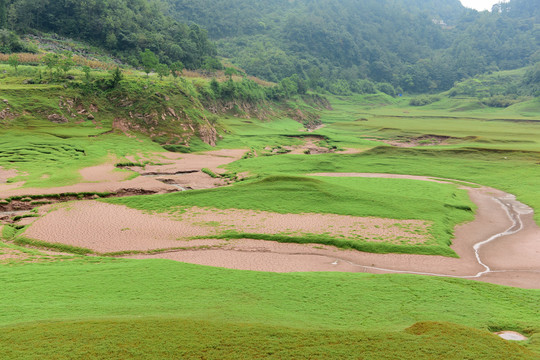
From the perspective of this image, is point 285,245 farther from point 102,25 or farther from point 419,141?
point 102,25

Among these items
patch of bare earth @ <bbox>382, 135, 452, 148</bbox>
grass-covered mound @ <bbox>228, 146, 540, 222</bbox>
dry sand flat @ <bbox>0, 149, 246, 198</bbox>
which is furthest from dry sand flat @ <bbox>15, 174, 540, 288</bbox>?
patch of bare earth @ <bbox>382, 135, 452, 148</bbox>

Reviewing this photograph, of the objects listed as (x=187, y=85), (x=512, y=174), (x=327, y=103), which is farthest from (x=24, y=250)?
(x=327, y=103)

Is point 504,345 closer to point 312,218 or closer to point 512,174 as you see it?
point 312,218

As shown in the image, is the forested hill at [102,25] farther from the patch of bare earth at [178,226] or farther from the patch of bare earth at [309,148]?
the patch of bare earth at [178,226]

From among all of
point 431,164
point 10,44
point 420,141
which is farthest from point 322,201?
point 10,44

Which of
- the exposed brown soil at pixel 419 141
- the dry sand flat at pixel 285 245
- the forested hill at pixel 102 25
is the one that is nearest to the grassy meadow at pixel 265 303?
the dry sand flat at pixel 285 245

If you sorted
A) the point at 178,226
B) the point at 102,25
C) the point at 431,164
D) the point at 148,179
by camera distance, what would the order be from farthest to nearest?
the point at 102,25 → the point at 431,164 → the point at 148,179 → the point at 178,226

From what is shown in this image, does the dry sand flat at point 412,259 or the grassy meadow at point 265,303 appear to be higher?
the grassy meadow at point 265,303
